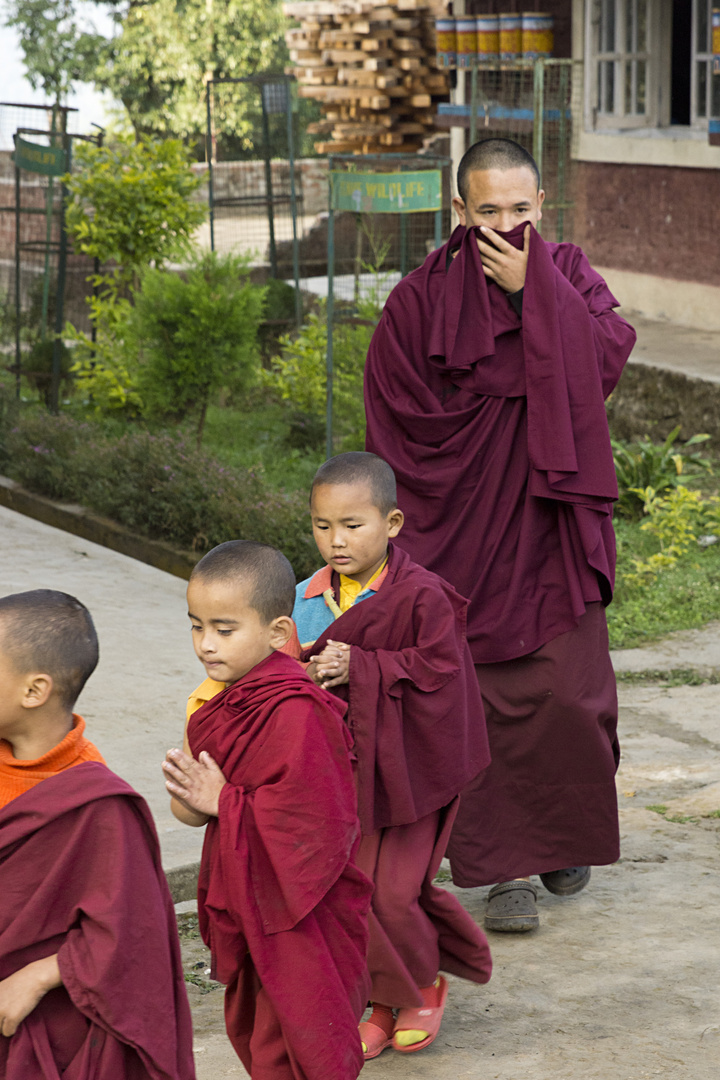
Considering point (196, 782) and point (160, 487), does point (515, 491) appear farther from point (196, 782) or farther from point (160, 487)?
point (160, 487)

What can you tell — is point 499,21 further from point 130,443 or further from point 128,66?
point 128,66

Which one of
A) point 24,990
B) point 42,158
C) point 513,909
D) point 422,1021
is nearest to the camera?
point 24,990

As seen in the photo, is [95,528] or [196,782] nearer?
[196,782]

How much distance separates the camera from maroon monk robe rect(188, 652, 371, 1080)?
6.98 feet

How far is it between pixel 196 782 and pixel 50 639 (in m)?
0.35

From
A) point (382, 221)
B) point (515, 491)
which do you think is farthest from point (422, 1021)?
point (382, 221)

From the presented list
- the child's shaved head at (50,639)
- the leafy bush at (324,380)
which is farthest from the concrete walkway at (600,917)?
the leafy bush at (324,380)

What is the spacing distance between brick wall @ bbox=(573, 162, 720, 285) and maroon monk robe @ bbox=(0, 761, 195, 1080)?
8661 millimetres

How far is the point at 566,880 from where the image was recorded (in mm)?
3631

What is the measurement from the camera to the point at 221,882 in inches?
86.0

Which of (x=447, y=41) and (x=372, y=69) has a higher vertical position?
(x=372, y=69)

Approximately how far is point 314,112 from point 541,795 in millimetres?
20516

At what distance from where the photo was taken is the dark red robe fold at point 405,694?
2.63m

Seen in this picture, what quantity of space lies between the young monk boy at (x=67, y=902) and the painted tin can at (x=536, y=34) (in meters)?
10.5
